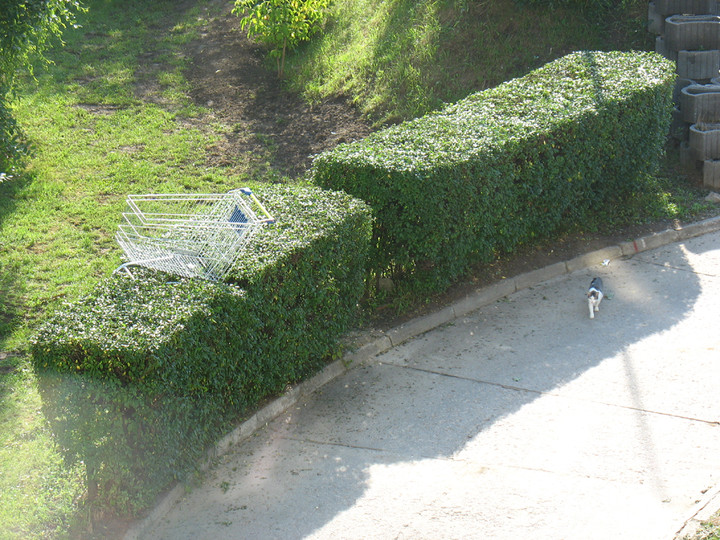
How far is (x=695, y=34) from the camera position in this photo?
10.9 m

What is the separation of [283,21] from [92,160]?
4167 mm

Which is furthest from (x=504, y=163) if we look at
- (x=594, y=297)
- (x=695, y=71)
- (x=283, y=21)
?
(x=283, y=21)

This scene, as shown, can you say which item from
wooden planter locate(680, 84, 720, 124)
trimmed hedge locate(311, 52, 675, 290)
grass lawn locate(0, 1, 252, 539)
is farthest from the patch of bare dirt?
wooden planter locate(680, 84, 720, 124)

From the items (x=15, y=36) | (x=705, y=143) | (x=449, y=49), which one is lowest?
(x=705, y=143)

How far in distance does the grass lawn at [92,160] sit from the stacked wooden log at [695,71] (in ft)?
2.18

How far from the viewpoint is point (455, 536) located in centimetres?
491

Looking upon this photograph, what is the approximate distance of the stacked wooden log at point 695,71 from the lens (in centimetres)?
1003

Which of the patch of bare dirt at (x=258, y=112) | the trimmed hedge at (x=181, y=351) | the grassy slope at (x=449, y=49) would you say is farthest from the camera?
the grassy slope at (x=449, y=49)

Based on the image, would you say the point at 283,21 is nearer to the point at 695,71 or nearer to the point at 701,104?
the point at 695,71

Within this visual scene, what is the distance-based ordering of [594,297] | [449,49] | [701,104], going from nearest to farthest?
[594,297] < [701,104] < [449,49]

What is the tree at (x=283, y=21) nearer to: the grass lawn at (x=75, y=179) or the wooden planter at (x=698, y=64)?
the grass lawn at (x=75, y=179)

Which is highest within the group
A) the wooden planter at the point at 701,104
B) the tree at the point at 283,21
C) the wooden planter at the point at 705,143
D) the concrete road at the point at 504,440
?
the tree at the point at 283,21

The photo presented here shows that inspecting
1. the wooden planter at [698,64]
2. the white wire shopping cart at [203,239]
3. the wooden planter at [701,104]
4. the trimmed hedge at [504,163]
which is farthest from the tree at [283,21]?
the white wire shopping cart at [203,239]

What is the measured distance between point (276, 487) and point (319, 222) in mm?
2075
